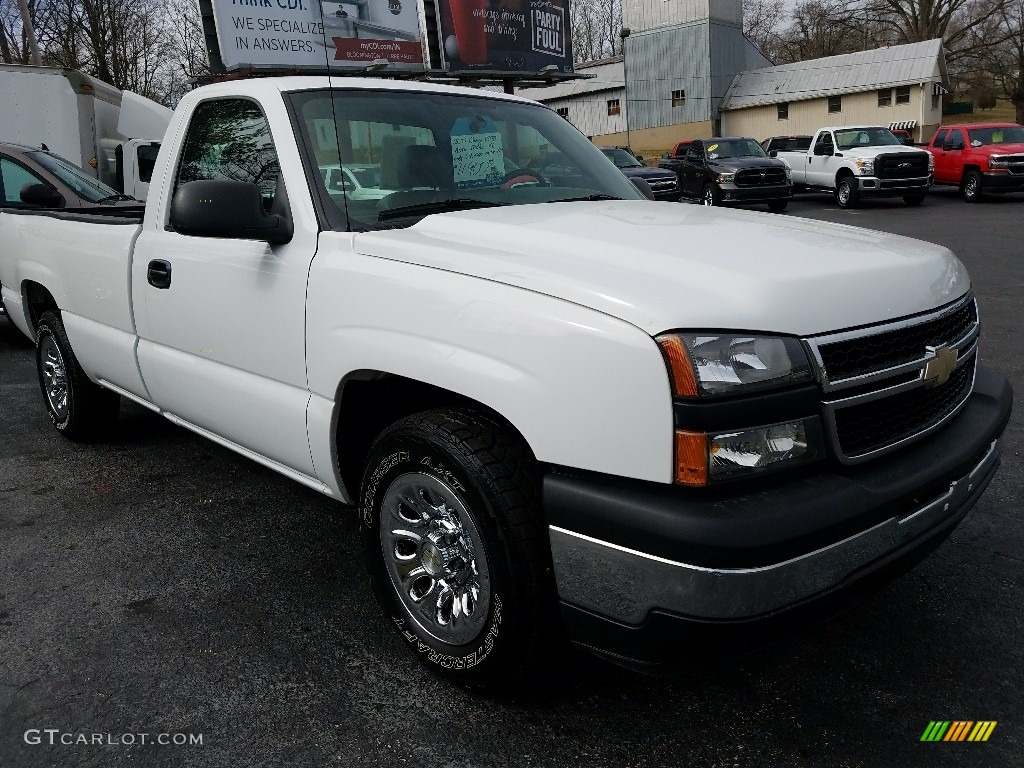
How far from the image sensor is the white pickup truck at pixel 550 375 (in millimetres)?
2062

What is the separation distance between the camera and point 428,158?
3309 millimetres

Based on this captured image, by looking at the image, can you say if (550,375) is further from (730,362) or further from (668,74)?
(668,74)

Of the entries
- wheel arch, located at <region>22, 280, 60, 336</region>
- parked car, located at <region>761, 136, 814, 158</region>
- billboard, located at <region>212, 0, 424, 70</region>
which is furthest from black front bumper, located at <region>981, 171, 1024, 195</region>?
wheel arch, located at <region>22, 280, 60, 336</region>

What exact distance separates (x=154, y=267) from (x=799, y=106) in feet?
154

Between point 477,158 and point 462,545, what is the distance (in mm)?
1585

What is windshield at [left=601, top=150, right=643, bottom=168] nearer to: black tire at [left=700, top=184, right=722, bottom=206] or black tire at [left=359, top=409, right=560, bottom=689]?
black tire at [left=700, top=184, right=722, bottom=206]

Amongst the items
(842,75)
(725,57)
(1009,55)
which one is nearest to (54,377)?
(842,75)

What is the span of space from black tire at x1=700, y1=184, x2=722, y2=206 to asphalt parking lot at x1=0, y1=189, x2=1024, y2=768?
18.0 metres

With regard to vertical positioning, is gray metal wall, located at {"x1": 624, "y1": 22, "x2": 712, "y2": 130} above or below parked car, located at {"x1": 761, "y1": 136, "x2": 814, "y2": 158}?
above

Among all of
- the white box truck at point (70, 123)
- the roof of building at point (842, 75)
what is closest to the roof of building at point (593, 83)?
the roof of building at point (842, 75)

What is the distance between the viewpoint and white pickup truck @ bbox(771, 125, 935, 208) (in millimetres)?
20719

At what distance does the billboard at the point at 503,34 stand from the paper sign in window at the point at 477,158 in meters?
22.5

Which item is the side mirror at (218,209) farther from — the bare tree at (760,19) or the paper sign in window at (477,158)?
the bare tree at (760,19)

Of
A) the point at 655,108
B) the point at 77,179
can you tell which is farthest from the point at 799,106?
the point at 77,179
